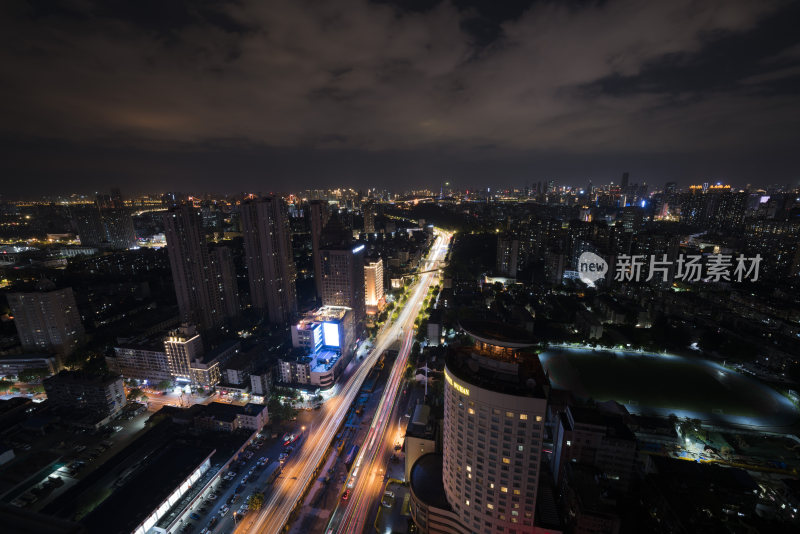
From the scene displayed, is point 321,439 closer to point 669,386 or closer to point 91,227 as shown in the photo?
point 669,386

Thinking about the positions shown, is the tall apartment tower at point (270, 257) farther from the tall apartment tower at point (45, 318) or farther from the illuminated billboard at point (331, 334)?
the tall apartment tower at point (45, 318)

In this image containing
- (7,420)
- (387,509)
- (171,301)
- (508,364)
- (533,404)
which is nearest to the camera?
(533,404)

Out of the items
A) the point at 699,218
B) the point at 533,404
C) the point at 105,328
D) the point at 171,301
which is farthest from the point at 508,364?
the point at 699,218

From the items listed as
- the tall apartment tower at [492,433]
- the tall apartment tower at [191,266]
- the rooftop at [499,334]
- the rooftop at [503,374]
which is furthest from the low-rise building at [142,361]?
the rooftop at [499,334]

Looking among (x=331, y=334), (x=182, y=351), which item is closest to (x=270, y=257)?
(x=331, y=334)

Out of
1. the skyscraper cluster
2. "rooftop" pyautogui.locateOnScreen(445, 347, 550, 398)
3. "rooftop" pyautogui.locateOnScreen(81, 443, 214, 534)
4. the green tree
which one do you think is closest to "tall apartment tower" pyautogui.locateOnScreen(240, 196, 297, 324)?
the skyscraper cluster

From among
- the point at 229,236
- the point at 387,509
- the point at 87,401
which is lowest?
the point at 387,509

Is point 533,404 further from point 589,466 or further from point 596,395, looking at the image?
point 596,395
